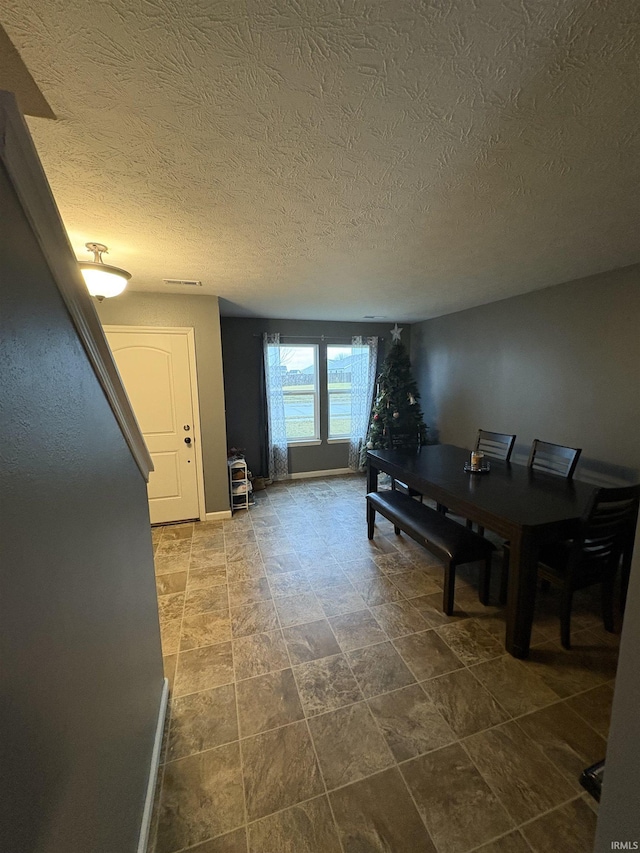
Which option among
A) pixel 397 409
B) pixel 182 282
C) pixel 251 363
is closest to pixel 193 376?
pixel 182 282

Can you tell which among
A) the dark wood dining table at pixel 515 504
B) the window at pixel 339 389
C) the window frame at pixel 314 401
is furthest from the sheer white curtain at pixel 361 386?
the dark wood dining table at pixel 515 504

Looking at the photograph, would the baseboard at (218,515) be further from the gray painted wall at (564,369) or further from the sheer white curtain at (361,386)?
the gray painted wall at (564,369)

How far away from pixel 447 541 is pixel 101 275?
271 centimetres

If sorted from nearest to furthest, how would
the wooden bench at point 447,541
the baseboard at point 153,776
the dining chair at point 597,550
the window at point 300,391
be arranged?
the baseboard at point 153,776 → the dining chair at point 597,550 → the wooden bench at point 447,541 → the window at point 300,391

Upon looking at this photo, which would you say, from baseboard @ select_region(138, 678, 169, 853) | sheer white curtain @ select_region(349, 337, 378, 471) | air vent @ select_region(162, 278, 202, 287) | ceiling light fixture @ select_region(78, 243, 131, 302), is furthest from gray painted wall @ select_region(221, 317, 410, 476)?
baseboard @ select_region(138, 678, 169, 853)

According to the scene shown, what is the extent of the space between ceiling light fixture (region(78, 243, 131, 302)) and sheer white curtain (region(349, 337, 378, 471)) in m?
3.54

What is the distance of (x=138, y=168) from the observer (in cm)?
135

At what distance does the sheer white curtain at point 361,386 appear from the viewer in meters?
5.26

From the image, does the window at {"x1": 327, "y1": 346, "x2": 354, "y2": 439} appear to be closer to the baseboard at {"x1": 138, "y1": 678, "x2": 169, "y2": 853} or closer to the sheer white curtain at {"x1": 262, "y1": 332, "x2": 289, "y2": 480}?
the sheer white curtain at {"x1": 262, "y1": 332, "x2": 289, "y2": 480}

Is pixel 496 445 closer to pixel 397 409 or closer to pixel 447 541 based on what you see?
pixel 447 541

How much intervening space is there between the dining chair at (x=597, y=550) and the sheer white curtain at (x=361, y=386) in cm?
349

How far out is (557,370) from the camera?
3270mm

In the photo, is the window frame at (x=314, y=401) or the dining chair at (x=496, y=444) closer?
the dining chair at (x=496, y=444)

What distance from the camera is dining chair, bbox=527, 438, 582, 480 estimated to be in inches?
103
